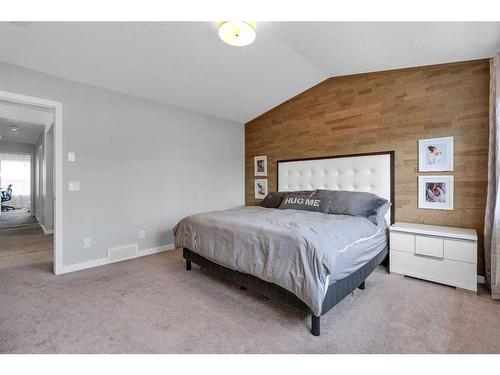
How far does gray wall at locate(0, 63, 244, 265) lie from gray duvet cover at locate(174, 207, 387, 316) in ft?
4.12

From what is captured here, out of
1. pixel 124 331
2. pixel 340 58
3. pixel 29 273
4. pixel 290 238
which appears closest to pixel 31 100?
pixel 29 273

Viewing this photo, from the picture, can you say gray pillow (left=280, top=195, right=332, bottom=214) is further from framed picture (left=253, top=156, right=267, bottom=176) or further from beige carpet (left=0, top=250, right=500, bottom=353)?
framed picture (left=253, top=156, right=267, bottom=176)

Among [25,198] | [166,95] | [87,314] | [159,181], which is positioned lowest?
[87,314]

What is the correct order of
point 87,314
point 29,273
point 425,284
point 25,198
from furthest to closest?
point 25,198 → point 29,273 → point 425,284 → point 87,314

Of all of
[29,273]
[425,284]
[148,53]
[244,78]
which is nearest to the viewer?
[425,284]

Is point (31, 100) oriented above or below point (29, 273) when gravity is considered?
above

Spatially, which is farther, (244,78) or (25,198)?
(25,198)

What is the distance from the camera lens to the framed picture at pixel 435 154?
8.70ft

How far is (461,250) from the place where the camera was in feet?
7.48

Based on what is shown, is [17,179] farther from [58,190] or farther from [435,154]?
[435,154]

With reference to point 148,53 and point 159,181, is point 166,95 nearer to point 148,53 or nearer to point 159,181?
point 148,53

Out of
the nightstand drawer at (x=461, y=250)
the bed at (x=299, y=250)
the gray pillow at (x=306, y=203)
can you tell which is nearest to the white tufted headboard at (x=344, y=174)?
the bed at (x=299, y=250)
